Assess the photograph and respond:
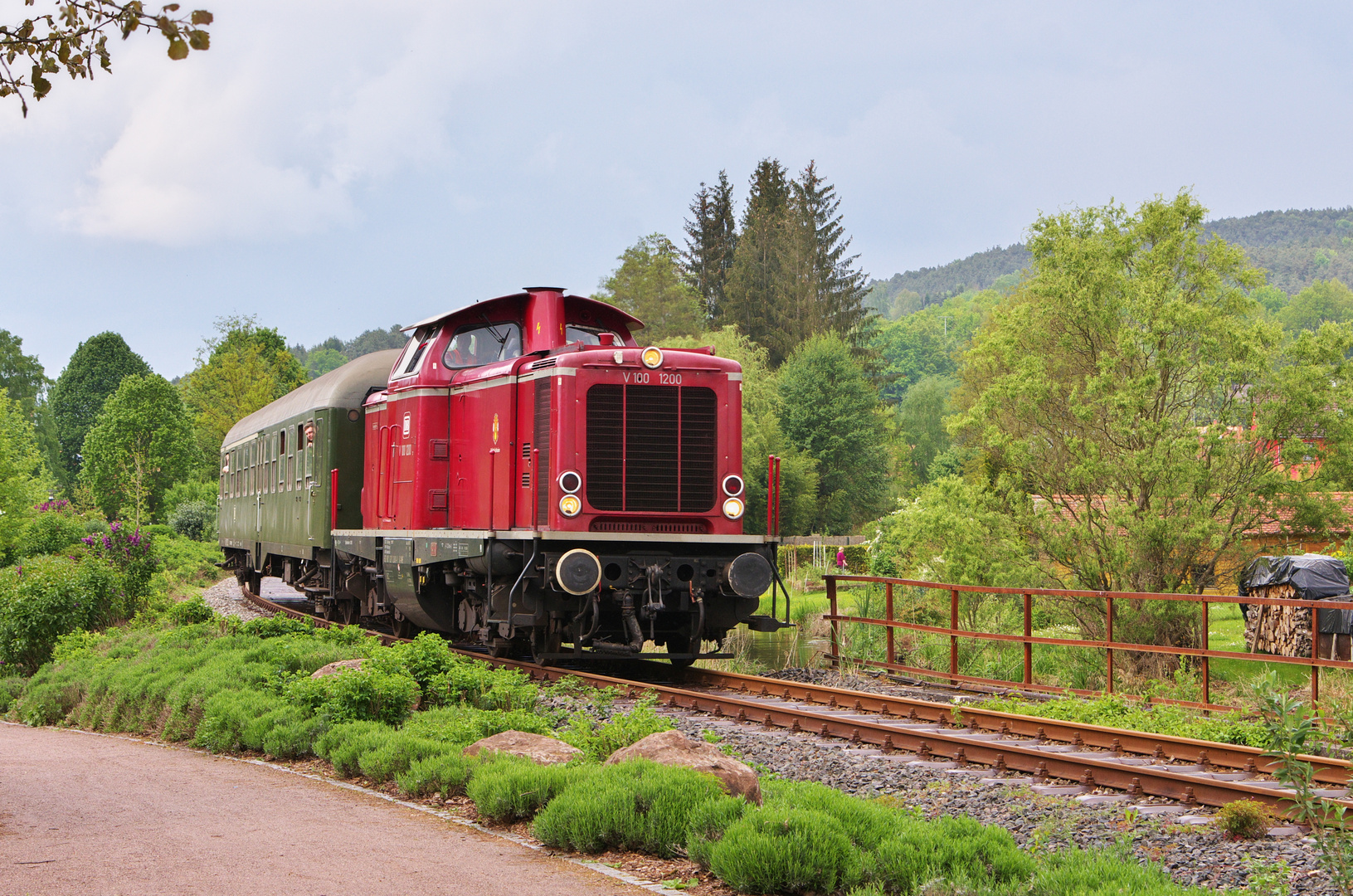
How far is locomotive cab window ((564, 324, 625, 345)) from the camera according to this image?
13555 mm

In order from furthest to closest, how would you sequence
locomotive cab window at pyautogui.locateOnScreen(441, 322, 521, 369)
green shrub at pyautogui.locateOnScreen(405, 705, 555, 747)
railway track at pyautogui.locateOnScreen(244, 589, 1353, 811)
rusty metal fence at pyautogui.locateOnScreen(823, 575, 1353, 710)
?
locomotive cab window at pyautogui.locateOnScreen(441, 322, 521, 369) → rusty metal fence at pyautogui.locateOnScreen(823, 575, 1353, 710) → green shrub at pyautogui.locateOnScreen(405, 705, 555, 747) → railway track at pyautogui.locateOnScreen(244, 589, 1353, 811)

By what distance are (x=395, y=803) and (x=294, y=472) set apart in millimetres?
11967

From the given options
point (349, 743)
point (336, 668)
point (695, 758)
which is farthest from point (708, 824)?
point (336, 668)

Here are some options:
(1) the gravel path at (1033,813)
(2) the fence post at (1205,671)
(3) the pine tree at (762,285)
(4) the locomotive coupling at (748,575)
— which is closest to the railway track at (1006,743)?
(1) the gravel path at (1033,813)

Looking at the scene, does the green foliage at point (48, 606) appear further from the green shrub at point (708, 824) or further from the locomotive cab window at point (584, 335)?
the green shrub at point (708, 824)

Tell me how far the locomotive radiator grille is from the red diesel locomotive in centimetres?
1

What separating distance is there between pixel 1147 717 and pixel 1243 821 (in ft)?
14.1

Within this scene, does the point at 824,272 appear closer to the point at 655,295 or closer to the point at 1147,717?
the point at 655,295

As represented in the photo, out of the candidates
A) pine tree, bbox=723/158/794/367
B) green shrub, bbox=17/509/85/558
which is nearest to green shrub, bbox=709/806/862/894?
green shrub, bbox=17/509/85/558

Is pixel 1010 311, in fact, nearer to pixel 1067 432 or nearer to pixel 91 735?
pixel 1067 432

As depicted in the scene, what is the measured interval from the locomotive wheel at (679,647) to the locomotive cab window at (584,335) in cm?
347

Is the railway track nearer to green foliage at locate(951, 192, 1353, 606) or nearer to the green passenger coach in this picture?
the green passenger coach

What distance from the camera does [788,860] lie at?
576 centimetres

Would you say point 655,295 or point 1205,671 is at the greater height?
point 655,295
